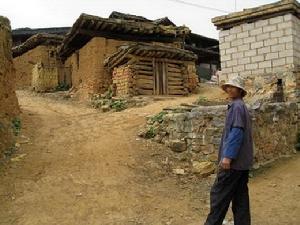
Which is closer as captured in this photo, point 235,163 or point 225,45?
point 235,163

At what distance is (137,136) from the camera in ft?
27.7

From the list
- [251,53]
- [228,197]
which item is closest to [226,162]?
[228,197]

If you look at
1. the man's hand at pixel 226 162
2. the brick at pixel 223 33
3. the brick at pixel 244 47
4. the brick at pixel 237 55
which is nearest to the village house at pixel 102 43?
the brick at pixel 223 33

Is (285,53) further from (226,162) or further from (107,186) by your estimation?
(226,162)

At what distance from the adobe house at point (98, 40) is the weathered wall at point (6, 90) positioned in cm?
548

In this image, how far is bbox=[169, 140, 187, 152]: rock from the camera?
7.55m

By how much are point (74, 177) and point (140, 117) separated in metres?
3.78

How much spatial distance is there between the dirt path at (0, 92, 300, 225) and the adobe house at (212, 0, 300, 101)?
2.25 m

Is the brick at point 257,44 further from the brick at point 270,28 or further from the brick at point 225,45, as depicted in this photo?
the brick at point 225,45

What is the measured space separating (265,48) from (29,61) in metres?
14.1

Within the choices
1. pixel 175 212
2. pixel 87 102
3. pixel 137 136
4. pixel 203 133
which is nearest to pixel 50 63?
pixel 87 102

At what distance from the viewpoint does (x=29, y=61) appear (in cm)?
2055

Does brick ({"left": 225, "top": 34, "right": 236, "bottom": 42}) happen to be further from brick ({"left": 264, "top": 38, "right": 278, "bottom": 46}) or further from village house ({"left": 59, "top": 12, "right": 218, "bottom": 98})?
village house ({"left": 59, "top": 12, "right": 218, "bottom": 98})

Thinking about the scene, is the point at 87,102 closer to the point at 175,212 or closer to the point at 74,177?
the point at 74,177
